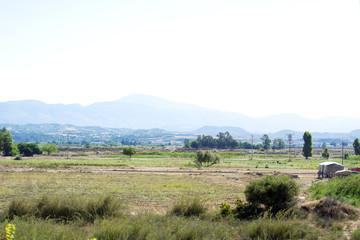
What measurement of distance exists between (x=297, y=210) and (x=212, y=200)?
380 inches

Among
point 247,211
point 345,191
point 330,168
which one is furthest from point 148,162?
point 247,211

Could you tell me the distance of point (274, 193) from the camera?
18062mm

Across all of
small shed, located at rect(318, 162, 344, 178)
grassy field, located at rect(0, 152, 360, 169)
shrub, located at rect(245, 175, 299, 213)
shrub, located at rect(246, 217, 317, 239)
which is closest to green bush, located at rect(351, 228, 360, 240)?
shrub, located at rect(246, 217, 317, 239)

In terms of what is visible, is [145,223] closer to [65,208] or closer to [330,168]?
[65,208]

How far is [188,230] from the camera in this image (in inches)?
503

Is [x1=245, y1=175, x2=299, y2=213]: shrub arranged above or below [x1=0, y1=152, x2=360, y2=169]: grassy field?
above

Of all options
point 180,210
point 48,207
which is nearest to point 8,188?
point 48,207

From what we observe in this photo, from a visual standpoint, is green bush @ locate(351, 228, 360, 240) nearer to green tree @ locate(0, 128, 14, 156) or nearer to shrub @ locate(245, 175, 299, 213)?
shrub @ locate(245, 175, 299, 213)

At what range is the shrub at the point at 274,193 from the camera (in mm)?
18062

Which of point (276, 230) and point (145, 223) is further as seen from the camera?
point (276, 230)

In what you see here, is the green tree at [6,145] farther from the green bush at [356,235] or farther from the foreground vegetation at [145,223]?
the green bush at [356,235]

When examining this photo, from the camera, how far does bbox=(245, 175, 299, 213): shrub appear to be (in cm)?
1806

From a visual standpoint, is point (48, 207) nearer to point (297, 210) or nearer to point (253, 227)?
point (253, 227)

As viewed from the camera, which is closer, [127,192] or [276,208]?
[276,208]
